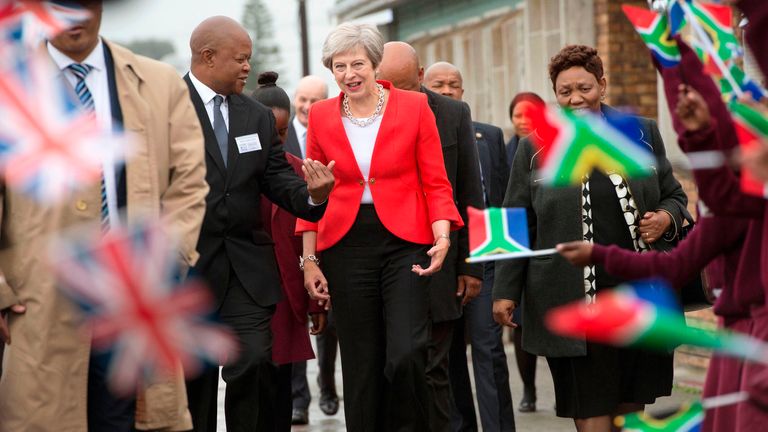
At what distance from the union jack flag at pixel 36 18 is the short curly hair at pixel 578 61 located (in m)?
2.70

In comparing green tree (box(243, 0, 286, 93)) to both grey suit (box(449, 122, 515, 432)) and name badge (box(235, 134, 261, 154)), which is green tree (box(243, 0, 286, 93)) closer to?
grey suit (box(449, 122, 515, 432))

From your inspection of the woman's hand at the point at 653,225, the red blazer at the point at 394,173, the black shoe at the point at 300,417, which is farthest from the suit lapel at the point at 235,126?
the black shoe at the point at 300,417

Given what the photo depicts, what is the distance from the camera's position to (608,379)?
7.12 meters

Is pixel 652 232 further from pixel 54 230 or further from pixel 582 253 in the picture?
pixel 54 230

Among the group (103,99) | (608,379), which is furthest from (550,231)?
(103,99)

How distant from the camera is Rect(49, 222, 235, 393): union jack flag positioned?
14.8 feet

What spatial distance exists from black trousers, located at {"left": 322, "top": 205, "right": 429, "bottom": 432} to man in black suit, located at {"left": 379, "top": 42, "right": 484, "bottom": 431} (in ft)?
1.44

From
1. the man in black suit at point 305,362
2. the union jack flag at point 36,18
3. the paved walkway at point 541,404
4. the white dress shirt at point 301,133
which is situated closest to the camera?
the union jack flag at point 36,18

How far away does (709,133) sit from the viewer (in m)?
4.68

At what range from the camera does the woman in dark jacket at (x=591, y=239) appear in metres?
7.11

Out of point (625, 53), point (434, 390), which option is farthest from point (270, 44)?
point (434, 390)

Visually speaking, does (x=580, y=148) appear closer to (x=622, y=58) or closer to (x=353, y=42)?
(x=353, y=42)

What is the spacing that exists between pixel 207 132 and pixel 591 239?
1875 millimetres

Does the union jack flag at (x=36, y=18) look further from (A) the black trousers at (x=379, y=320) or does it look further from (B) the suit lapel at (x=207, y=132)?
(A) the black trousers at (x=379, y=320)
